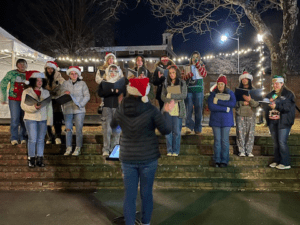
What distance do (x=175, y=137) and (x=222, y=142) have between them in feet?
3.22

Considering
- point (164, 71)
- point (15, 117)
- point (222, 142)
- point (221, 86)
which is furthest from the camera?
point (164, 71)

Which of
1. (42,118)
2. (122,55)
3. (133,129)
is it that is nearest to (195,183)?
(133,129)

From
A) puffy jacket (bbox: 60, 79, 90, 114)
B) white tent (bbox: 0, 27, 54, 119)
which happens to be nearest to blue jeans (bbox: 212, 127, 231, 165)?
puffy jacket (bbox: 60, 79, 90, 114)

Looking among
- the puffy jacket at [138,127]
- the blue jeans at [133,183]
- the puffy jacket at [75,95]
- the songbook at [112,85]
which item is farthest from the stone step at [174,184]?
the puffy jacket at [138,127]

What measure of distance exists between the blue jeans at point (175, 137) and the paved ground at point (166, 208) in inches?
45.8

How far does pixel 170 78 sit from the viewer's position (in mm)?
6004

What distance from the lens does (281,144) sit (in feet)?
17.8

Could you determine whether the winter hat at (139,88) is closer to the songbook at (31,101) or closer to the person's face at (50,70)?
the songbook at (31,101)

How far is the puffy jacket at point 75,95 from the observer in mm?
5898

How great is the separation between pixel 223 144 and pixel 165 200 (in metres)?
1.75

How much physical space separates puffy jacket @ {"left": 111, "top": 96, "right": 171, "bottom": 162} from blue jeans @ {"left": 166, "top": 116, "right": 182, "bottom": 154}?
251cm

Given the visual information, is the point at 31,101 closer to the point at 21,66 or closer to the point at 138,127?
the point at 21,66

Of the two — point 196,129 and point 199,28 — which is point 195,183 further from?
point 199,28

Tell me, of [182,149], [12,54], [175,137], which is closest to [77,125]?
[175,137]
